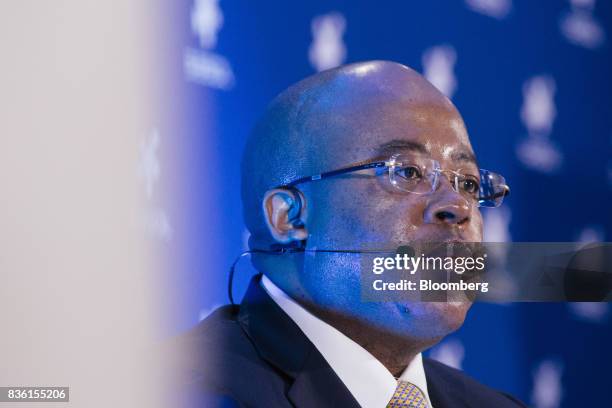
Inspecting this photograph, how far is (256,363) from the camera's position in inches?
58.8

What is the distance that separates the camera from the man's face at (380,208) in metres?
1.54

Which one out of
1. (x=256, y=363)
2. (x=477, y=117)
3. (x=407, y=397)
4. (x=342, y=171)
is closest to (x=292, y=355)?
(x=256, y=363)

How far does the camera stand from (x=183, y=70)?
75.1 inches

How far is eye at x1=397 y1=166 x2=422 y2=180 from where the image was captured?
5.16ft

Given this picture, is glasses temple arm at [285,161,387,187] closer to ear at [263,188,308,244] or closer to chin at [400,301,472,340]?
ear at [263,188,308,244]

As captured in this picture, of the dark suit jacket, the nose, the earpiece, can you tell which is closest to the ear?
the earpiece

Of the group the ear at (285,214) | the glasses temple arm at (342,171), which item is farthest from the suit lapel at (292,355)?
the glasses temple arm at (342,171)

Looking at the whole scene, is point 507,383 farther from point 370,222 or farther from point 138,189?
point 138,189

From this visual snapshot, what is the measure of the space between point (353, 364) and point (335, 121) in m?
0.44

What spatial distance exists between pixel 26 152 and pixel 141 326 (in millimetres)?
421

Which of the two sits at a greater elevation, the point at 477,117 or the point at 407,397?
the point at 477,117

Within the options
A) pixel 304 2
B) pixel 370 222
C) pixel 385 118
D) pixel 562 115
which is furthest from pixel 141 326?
pixel 562 115

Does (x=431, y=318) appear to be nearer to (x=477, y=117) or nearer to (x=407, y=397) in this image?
(x=407, y=397)

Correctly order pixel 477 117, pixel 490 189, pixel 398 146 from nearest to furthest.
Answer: pixel 398 146
pixel 490 189
pixel 477 117
